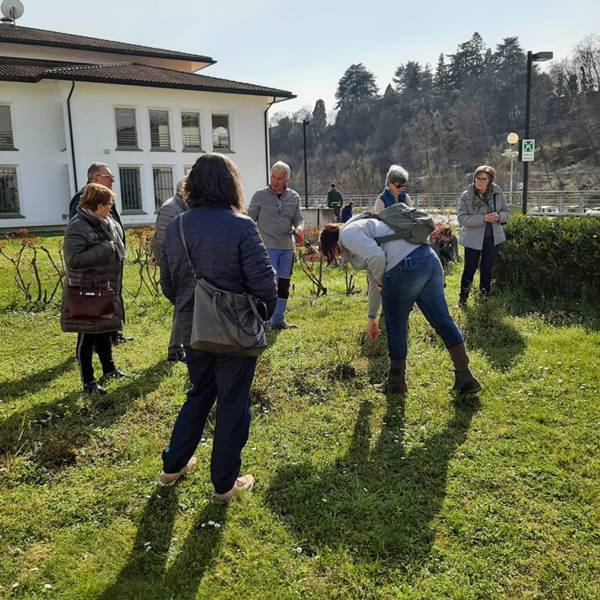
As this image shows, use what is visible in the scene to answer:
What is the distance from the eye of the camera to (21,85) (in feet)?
80.5

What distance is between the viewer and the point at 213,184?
2.91 m

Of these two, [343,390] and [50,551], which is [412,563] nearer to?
[50,551]

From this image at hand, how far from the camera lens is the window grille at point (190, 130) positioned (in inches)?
1112

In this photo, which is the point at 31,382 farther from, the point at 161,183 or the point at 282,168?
the point at 161,183

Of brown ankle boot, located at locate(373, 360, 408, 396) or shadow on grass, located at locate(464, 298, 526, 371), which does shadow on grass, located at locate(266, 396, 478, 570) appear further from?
shadow on grass, located at locate(464, 298, 526, 371)

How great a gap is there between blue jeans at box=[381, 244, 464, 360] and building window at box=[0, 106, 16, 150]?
2509 centimetres

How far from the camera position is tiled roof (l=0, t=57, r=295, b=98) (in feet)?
78.9

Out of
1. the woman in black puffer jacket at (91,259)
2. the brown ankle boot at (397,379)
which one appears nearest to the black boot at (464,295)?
the brown ankle boot at (397,379)

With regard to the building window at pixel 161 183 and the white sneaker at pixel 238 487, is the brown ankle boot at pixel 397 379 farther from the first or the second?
the building window at pixel 161 183

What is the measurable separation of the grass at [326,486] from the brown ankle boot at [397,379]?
0.13 m

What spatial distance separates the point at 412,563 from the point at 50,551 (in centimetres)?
180

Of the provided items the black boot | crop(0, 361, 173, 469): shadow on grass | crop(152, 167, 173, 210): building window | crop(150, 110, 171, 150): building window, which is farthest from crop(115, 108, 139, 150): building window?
crop(0, 361, 173, 469): shadow on grass

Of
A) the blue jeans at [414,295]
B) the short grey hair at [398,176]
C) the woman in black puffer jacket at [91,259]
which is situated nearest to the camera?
the blue jeans at [414,295]

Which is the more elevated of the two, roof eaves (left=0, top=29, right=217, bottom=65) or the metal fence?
roof eaves (left=0, top=29, right=217, bottom=65)
